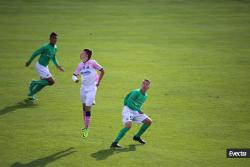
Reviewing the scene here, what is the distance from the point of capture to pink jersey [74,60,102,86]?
1509 cm

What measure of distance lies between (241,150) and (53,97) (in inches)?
333

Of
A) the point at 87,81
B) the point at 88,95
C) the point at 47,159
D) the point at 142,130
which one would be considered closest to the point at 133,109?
the point at 142,130

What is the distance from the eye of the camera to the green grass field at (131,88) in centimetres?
1407

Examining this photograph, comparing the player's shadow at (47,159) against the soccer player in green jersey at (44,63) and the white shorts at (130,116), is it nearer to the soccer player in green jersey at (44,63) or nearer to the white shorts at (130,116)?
the white shorts at (130,116)

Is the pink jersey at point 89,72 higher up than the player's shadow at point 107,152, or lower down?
higher up

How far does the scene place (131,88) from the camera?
20922 millimetres

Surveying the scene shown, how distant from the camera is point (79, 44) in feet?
98.6

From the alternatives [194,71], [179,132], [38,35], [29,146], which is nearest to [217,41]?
[194,71]

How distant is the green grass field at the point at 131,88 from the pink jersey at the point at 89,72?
180cm

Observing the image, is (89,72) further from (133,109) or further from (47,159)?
(47,159)

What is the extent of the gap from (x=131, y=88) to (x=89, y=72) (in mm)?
6054

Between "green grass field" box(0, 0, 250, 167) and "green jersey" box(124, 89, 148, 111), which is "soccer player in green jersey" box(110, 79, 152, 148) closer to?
"green jersey" box(124, 89, 148, 111)

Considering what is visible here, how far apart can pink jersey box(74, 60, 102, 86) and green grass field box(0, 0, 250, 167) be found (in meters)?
1.80

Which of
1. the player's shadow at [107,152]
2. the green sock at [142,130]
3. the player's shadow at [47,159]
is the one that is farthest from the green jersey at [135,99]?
the player's shadow at [47,159]
